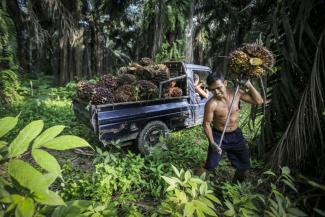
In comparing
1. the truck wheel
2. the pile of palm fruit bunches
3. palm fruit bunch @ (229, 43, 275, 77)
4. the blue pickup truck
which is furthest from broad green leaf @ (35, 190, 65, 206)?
the truck wheel

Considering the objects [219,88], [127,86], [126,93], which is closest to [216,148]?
[219,88]

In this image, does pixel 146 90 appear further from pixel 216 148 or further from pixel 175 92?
pixel 216 148

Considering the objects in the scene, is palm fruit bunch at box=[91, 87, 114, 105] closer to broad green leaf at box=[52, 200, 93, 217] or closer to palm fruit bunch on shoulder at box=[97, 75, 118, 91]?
palm fruit bunch on shoulder at box=[97, 75, 118, 91]

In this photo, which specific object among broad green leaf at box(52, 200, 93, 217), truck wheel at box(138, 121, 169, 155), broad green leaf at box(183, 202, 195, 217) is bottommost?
truck wheel at box(138, 121, 169, 155)

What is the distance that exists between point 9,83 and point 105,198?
17.5 feet

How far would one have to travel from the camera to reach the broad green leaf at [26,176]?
76 centimetres

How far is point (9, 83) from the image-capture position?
22.9ft

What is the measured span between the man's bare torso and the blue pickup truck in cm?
159

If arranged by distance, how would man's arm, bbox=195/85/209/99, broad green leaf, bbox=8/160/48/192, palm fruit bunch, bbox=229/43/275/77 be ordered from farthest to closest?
man's arm, bbox=195/85/209/99
palm fruit bunch, bbox=229/43/275/77
broad green leaf, bbox=8/160/48/192

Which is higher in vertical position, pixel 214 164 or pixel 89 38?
pixel 89 38

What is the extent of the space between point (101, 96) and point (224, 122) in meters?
2.04

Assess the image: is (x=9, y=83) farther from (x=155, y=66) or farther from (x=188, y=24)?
(x=188, y=24)

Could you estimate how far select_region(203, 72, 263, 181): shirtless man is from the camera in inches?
133

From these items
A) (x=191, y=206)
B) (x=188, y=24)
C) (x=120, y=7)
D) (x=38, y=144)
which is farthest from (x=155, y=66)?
(x=120, y=7)
